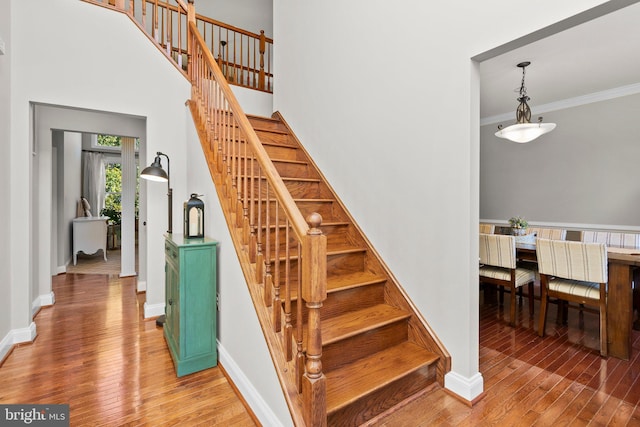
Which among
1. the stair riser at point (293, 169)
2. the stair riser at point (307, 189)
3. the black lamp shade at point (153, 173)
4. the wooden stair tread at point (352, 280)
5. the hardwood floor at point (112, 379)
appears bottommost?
the hardwood floor at point (112, 379)

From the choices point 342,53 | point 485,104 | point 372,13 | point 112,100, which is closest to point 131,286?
point 112,100

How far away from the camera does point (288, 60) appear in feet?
12.6

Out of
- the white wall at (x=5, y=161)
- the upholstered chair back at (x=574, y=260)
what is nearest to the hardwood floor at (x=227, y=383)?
the white wall at (x=5, y=161)

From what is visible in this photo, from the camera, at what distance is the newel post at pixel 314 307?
1.37 m

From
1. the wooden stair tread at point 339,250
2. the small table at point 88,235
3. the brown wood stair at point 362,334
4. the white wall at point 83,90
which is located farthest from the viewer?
the small table at point 88,235

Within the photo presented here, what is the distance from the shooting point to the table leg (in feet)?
8.11

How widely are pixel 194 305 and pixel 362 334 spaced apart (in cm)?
121

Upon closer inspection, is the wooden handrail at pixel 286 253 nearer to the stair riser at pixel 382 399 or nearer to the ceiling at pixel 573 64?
the stair riser at pixel 382 399

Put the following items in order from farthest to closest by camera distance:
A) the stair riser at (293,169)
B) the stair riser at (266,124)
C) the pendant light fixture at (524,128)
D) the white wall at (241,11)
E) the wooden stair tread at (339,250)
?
the white wall at (241,11)
the stair riser at (266,124)
the pendant light fixture at (524,128)
the stair riser at (293,169)
the wooden stair tread at (339,250)

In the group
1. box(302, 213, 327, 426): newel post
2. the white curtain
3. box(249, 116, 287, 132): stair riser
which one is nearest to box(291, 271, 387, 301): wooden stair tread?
box(302, 213, 327, 426): newel post

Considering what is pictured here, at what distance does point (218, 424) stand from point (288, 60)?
373 centimetres

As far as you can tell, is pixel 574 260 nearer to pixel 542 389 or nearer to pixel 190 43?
pixel 542 389

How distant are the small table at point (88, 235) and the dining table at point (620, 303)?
26.2 ft

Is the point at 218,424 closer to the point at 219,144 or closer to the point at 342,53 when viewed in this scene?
the point at 219,144
